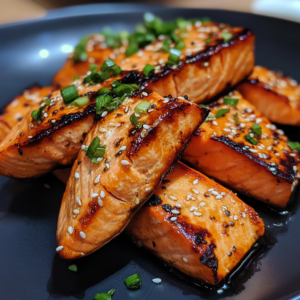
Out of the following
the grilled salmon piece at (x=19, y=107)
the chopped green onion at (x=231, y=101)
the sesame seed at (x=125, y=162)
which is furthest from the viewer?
the grilled salmon piece at (x=19, y=107)

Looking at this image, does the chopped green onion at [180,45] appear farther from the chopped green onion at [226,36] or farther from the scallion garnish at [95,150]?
the scallion garnish at [95,150]

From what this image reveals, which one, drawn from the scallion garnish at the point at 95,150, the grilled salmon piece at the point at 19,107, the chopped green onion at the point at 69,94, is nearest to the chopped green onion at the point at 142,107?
the scallion garnish at the point at 95,150

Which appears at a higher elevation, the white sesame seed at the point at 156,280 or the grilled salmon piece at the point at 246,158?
the grilled salmon piece at the point at 246,158

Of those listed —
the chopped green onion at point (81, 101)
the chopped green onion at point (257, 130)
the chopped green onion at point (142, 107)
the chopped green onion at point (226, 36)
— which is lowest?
the chopped green onion at point (257, 130)

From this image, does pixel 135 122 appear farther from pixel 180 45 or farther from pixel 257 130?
pixel 180 45

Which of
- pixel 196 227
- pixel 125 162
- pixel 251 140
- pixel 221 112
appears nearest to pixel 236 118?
pixel 221 112

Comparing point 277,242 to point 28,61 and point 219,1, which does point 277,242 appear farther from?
point 219,1
